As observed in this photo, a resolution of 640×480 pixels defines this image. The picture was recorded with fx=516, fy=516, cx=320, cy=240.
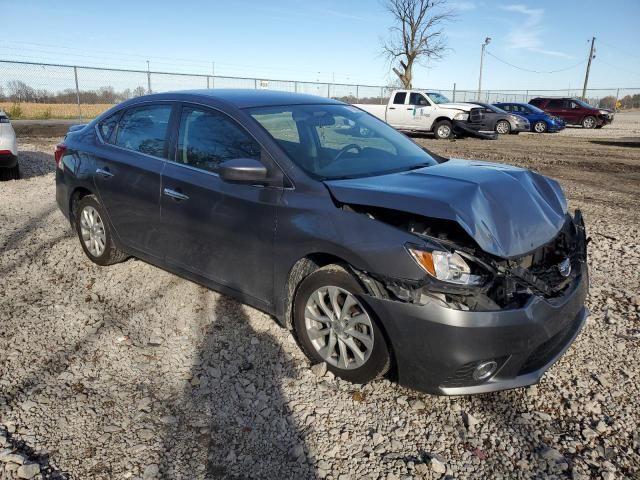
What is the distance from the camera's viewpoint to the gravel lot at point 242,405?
248 centimetres

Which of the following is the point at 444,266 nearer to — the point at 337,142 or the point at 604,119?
the point at 337,142

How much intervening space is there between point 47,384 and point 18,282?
1.94m

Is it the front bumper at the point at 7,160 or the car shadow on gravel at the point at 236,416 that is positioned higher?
the front bumper at the point at 7,160

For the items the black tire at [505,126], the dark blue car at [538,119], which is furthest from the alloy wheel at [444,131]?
the dark blue car at [538,119]

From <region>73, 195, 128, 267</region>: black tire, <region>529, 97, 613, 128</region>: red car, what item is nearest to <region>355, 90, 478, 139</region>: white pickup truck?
<region>529, 97, 613, 128</region>: red car

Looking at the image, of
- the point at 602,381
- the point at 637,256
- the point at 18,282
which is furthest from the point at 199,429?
the point at 637,256

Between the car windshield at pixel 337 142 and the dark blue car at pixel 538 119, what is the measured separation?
22161mm

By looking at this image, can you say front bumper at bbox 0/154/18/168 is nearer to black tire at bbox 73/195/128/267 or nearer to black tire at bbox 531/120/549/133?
black tire at bbox 73/195/128/267

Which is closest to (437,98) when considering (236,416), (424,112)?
(424,112)

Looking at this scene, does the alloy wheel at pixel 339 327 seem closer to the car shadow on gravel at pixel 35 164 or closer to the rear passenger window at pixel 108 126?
the rear passenger window at pixel 108 126

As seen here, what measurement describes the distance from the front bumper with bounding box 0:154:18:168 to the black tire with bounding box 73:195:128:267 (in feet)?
14.0

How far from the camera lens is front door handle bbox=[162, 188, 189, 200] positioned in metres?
3.78

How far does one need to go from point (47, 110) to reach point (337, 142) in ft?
70.5

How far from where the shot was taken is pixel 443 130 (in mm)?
19844
